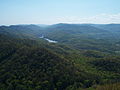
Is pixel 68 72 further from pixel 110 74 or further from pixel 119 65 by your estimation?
pixel 119 65

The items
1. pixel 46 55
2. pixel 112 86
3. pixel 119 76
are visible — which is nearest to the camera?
pixel 112 86

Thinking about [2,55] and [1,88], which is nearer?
[1,88]

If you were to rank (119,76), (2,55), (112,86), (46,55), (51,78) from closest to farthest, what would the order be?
(112,86) → (51,78) → (119,76) → (46,55) → (2,55)

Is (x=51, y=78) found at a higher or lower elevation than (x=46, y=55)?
lower

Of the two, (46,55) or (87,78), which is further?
(46,55)

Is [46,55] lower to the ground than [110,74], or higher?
higher

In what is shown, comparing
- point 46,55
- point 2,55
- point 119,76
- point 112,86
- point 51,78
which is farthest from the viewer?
point 2,55

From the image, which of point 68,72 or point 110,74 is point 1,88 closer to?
point 68,72

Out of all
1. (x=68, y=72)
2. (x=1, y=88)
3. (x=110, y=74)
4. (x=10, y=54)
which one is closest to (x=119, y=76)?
(x=110, y=74)

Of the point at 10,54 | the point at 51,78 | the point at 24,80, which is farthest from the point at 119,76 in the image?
the point at 10,54
